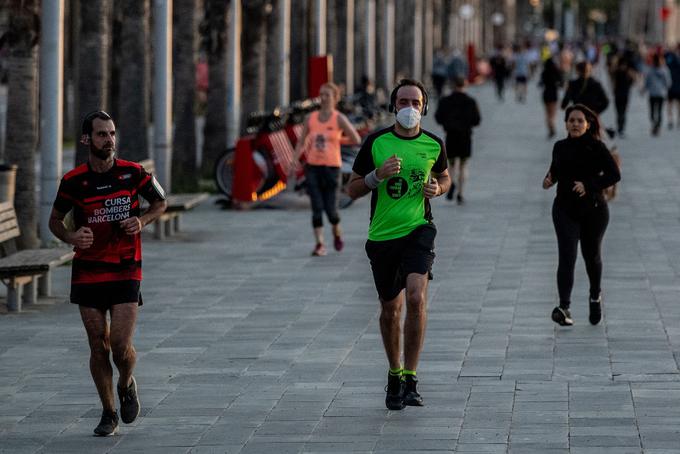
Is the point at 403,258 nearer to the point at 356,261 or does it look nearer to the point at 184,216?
the point at 356,261

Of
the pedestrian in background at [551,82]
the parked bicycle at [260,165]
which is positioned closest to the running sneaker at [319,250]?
the parked bicycle at [260,165]

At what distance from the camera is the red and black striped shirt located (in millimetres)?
8945

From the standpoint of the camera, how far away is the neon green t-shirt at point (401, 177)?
9.53 m

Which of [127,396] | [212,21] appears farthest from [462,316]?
[212,21]

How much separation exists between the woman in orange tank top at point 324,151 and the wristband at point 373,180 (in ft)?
23.8

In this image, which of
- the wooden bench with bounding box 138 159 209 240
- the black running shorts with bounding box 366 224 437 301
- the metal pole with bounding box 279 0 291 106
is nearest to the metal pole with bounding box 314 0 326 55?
the metal pole with bounding box 279 0 291 106

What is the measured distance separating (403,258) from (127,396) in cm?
156

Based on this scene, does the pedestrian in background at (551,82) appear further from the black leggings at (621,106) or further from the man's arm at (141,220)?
the man's arm at (141,220)

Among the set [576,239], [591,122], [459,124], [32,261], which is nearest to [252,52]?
[459,124]

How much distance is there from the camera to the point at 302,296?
46.9ft

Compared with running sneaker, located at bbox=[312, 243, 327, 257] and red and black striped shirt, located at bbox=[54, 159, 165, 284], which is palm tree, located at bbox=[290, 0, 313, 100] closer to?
running sneaker, located at bbox=[312, 243, 327, 257]

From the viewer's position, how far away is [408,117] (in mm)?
9430

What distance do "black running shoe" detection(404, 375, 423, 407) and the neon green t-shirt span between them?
2.39 feet

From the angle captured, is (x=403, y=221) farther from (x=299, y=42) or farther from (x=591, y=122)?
(x=299, y=42)
